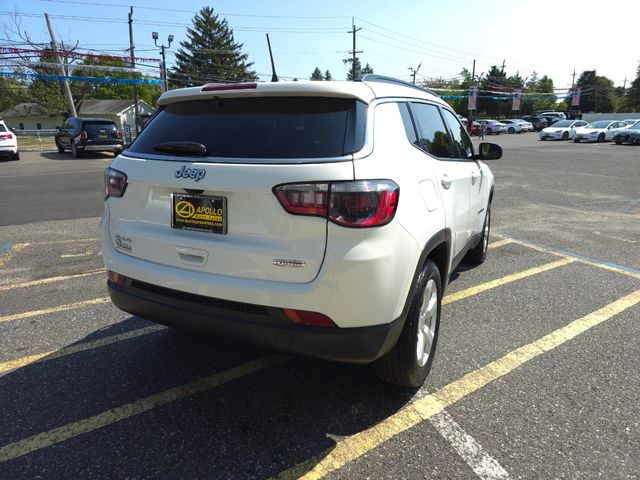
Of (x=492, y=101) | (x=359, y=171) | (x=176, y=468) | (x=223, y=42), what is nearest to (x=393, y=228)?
(x=359, y=171)

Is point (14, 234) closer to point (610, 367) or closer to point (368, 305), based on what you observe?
point (368, 305)

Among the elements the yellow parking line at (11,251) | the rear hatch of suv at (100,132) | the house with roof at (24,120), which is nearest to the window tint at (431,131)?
the yellow parking line at (11,251)

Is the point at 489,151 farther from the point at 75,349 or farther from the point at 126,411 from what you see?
the point at 75,349

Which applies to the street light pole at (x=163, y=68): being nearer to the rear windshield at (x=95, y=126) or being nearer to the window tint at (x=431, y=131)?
the rear windshield at (x=95, y=126)

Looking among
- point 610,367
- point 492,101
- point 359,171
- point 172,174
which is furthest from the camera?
point 492,101

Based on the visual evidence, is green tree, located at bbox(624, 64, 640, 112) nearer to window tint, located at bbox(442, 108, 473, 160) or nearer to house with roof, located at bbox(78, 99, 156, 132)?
house with roof, located at bbox(78, 99, 156, 132)

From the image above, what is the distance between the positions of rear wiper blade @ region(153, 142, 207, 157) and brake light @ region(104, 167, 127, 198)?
0.28m

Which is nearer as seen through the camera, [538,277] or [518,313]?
[518,313]

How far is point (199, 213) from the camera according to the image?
233 centimetres

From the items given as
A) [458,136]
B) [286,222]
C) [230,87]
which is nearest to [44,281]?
[230,87]

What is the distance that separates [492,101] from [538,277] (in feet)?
275

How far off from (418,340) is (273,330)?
37.5 inches

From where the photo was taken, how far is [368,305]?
213cm

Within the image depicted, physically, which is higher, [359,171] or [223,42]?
[223,42]
